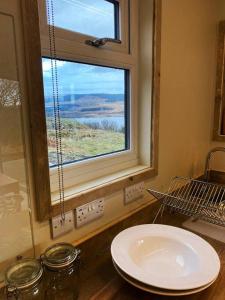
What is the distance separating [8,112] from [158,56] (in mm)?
754

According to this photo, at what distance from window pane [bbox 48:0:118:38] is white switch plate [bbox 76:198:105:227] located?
656mm

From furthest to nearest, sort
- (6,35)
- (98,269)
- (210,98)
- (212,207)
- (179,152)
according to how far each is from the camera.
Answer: (210,98) → (179,152) → (212,207) → (98,269) → (6,35)

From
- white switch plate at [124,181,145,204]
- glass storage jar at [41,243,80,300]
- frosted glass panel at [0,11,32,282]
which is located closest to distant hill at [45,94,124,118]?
frosted glass panel at [0,11,32,282]

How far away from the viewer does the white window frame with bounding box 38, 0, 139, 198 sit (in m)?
0.86

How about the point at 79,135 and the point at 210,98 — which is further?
the point at 210,98

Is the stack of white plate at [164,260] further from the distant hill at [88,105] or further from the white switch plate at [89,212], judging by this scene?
the distant hill at [88,105]

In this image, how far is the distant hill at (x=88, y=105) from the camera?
0.93 metres

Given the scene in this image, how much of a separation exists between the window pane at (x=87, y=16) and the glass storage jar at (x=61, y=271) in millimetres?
757

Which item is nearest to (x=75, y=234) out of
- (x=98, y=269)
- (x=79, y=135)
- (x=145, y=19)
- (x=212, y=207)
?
(x=98, y=269)

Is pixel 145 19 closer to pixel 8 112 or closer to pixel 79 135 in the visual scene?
pixel 79 135

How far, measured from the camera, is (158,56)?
43.9 inches

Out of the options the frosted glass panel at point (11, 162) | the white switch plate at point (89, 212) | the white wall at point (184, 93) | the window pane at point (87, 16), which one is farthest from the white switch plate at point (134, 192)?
the window pane at point (87, 16)

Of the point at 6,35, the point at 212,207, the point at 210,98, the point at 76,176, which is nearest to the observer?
the point at 6,35

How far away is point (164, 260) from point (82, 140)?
0.56m
